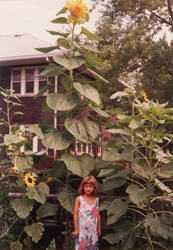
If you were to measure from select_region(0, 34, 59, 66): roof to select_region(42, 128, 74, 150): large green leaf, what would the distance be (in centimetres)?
554

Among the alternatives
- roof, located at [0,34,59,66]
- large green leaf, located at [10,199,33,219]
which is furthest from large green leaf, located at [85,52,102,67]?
roof, located at [0,34,59,66]

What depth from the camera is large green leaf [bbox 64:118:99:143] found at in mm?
3503

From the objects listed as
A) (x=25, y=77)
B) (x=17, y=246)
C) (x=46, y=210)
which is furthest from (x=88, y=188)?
(x=25, y=77)

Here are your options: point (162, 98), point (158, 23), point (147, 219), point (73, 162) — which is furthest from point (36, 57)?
point (147, 219)

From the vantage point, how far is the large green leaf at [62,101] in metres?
3.47

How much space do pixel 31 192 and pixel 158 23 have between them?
8601mm

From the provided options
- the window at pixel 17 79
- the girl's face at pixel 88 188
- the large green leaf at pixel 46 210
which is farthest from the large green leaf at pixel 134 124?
the window at pixel 17 79

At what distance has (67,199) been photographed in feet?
12.1

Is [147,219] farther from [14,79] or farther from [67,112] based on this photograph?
[14,79]

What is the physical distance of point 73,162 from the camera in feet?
11.8

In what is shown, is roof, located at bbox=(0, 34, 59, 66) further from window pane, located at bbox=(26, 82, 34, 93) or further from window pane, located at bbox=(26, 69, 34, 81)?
window pane, located at bbox=(26, 82, 34, 93)

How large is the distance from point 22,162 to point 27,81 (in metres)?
6.81

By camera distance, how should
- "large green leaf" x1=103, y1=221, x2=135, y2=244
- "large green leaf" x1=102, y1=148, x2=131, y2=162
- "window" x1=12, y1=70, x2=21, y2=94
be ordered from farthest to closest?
"window" x1=12, y1=70, x2=21, y2=94
"large green leaf" x1=103, y1=221, x2=135, y2=244
"large green leaf" x1=102, y1=148, x2=131, y2=162

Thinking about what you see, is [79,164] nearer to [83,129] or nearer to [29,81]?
[83,129]
